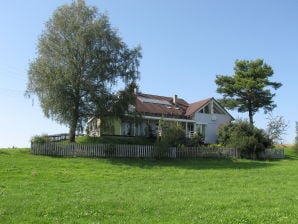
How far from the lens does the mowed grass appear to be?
12.1 metres

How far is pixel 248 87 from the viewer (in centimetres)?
5656

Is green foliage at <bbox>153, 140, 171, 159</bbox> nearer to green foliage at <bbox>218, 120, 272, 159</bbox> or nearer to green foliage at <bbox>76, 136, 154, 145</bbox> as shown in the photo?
green foliage at <bbox>76, 136, 154, 145</bbox>

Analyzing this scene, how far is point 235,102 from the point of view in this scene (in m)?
58.4

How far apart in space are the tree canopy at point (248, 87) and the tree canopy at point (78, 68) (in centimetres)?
2180

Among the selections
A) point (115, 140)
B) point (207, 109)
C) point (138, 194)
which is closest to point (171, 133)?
point (115, 140)

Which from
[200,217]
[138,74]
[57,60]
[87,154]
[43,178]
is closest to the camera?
[200,217]

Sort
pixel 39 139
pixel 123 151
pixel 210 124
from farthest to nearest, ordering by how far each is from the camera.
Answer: pixel 210 124 < pixel 123 151 < pixel 39 139

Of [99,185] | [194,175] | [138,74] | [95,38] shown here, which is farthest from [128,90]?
[99,185]

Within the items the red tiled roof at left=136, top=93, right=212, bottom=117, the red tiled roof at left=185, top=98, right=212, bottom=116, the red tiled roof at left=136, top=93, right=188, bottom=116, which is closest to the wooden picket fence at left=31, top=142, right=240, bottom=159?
the red tiled roof at left=136, top=93, right=188, bottom=116

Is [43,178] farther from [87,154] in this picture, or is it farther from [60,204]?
[87,154]

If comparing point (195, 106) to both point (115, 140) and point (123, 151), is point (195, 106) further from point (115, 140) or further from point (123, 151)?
point (123, 151)

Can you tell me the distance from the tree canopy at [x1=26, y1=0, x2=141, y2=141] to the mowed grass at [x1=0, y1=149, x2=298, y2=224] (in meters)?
9.26

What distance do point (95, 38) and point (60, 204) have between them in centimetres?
2779

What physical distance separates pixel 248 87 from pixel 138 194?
4242cm
